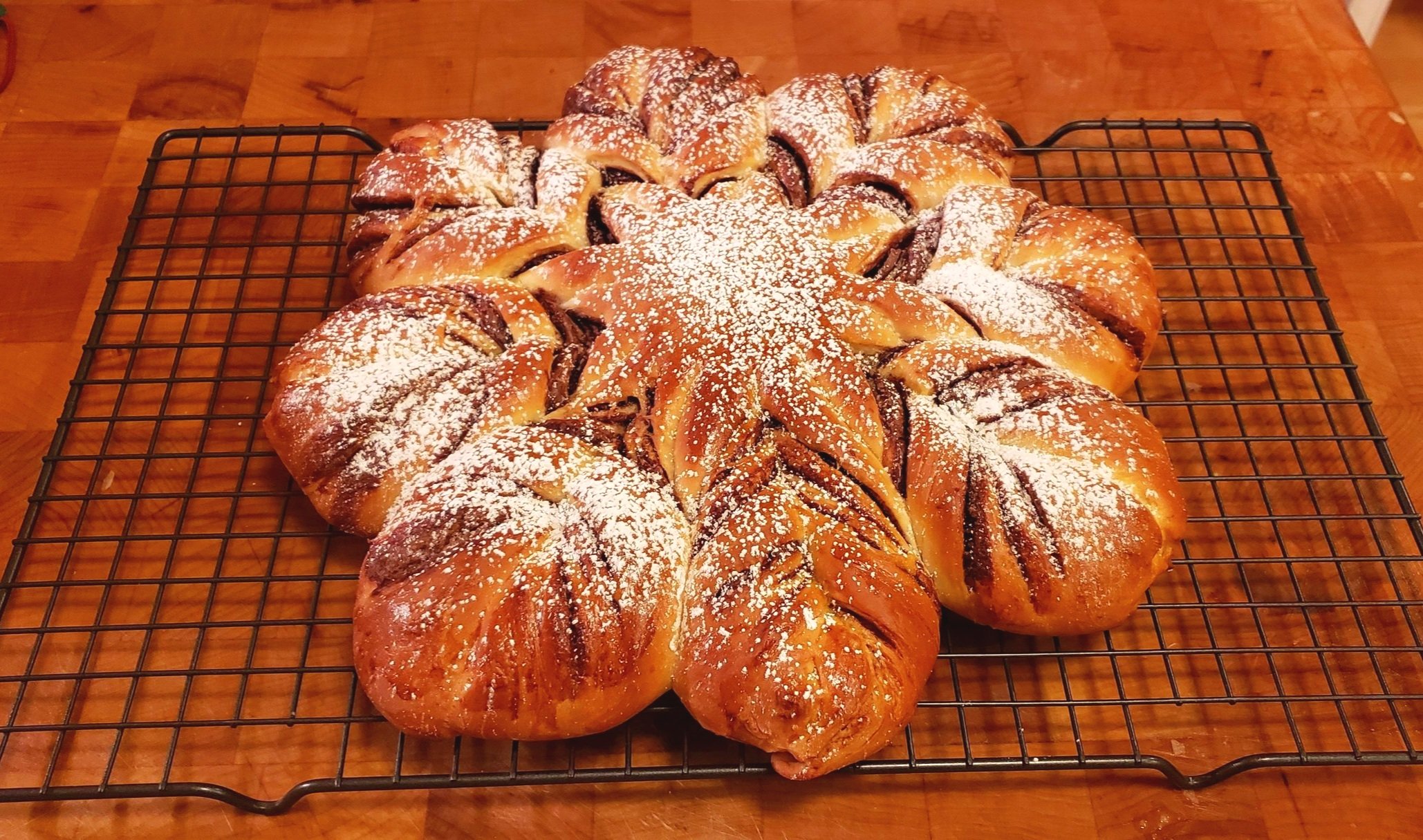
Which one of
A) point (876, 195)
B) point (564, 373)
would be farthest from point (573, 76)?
point (564, 373)

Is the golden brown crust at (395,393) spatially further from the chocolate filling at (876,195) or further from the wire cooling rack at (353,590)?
the chocolate filling at (876,195)

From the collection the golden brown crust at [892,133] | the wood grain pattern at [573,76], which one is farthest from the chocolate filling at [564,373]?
the wood grain pattern at [573,76]

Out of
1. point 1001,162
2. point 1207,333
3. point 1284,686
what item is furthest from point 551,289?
point 1284,686

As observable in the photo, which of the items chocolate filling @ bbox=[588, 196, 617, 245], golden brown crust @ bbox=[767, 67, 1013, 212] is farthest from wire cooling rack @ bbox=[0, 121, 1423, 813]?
chocolate filling @ bbox=[588, 196, 617, 245]

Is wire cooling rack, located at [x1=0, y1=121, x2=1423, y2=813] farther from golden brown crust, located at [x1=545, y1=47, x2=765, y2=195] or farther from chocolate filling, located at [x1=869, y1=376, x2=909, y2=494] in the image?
golden brown crust, located at [x1=545, y1=47, x2=765, y2=195]

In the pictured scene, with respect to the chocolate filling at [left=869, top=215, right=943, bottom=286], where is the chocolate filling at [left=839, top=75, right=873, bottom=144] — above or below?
above
